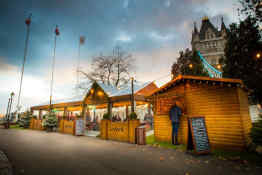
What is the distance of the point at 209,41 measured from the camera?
46.9 meters

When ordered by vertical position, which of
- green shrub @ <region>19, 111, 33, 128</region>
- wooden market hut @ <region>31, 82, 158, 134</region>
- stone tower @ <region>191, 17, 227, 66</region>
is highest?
stone tower @ <region>191, 17, 227, 66</region>

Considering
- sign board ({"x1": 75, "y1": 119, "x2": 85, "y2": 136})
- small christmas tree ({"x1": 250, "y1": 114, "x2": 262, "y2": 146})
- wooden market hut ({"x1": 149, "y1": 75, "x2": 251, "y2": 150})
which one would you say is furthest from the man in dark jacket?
sign board ({"x1": 75, "y1": 119, "x2": 85, "y2": 136})

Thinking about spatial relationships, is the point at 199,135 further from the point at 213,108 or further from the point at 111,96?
the point at 111,96

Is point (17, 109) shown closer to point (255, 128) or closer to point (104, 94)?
point (104, 94)

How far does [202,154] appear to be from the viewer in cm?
569

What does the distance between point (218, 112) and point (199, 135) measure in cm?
180

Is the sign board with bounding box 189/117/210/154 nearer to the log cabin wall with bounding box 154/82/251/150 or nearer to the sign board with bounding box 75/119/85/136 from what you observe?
the log cabin wall with bounding box 154/82/251/150

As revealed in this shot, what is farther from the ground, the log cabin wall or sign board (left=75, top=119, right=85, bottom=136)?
the log cabin wall

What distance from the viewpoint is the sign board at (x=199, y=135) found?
569cm

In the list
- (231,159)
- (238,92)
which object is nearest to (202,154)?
(231,159)

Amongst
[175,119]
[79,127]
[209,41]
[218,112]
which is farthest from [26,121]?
[209,41]

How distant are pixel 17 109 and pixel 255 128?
3803 centimetres

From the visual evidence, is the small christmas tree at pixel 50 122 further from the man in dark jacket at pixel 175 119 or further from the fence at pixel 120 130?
the man in dark jacket at pixel 175 119

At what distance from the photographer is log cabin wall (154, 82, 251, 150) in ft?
20.4
